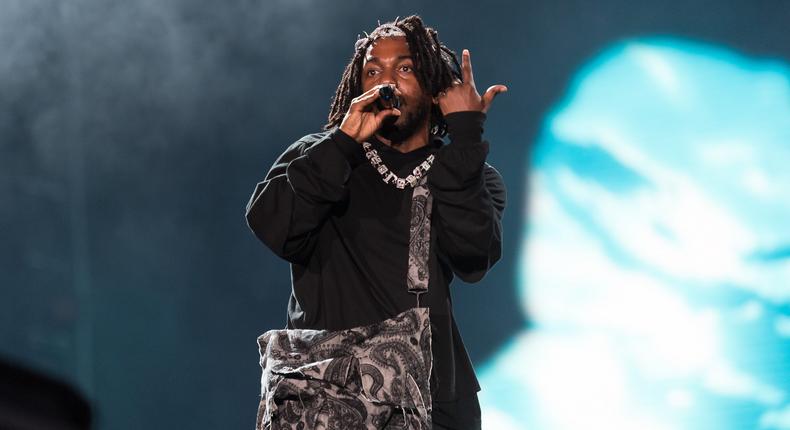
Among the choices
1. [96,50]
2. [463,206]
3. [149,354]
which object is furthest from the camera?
[149,354]

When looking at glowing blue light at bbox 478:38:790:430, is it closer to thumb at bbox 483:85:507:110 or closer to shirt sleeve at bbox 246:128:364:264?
thumb at bbox 483:85:507:110

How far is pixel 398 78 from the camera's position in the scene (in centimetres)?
164

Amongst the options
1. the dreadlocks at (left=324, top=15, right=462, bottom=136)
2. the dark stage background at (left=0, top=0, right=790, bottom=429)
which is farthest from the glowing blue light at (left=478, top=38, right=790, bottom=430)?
the dreadlocks at (left=324, top=15, right=462, bottom=136)

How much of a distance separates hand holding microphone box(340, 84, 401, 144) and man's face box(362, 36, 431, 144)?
2.7 inches

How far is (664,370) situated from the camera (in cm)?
286

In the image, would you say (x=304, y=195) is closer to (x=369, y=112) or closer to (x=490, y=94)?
(x=369, y=112)

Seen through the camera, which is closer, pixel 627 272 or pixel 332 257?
pixel 332 257

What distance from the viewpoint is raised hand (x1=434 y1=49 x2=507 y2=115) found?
1566 millimetres

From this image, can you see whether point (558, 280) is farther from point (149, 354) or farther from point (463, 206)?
point (463, 206)

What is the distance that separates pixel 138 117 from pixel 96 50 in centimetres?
23

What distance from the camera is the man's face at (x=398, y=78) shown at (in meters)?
1.64

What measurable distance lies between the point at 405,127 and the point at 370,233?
0.21 metres

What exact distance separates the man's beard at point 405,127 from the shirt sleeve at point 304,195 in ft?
0.50

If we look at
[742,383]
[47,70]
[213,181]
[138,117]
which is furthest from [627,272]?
[47,70]
